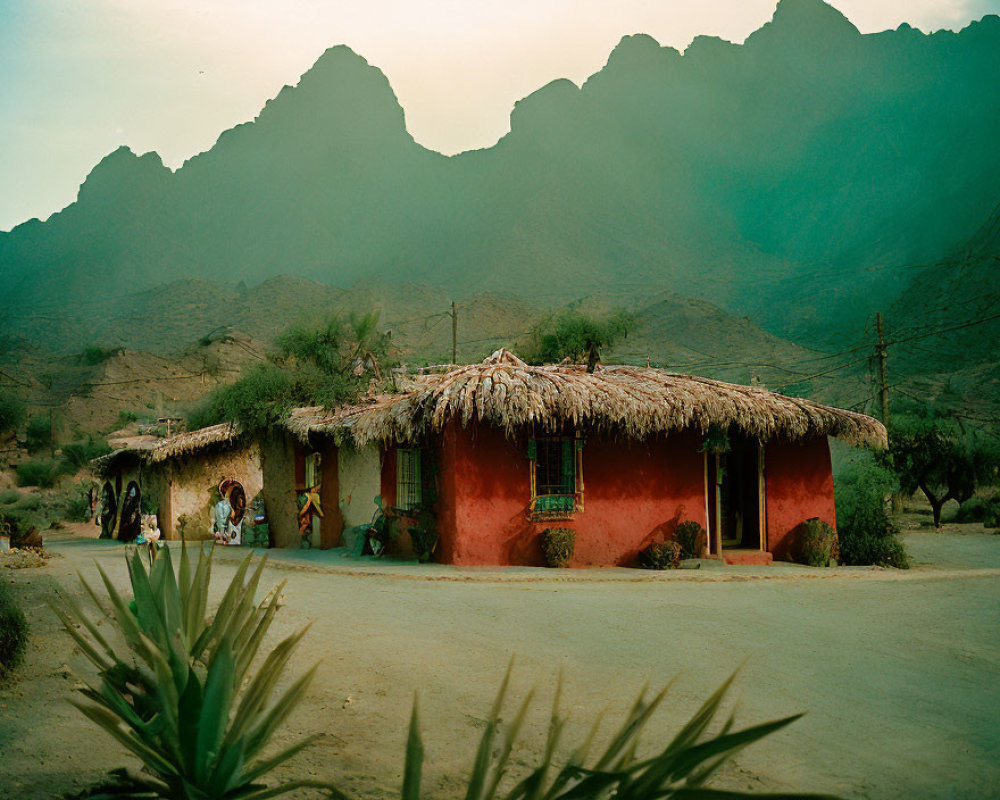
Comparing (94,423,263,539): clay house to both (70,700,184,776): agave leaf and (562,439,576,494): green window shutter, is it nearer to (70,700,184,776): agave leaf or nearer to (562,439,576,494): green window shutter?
(562,439,576,494): green window shutter

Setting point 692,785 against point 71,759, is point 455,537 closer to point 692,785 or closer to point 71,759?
point 71,759

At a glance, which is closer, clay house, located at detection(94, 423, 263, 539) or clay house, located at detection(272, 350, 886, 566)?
clay house, located at detection(272, 350, 886, 566)

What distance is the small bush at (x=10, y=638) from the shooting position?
5730 mm

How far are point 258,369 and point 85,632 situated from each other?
39.0ft

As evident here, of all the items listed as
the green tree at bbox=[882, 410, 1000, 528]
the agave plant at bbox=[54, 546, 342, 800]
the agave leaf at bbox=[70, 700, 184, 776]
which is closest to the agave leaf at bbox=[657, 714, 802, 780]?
the agave plant at bbox=[54, 546, 342, 800]

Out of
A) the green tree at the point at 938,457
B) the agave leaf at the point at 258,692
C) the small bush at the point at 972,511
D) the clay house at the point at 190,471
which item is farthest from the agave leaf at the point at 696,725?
the small bush at the point at 972,511

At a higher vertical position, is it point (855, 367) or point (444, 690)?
point (855, 367)

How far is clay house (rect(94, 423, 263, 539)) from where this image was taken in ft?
62.6

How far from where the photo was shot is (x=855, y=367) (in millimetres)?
45969

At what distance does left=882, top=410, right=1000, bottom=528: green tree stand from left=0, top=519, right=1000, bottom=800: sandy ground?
13.7m

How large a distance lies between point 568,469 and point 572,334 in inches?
388

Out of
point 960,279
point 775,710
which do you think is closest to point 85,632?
point 775,710

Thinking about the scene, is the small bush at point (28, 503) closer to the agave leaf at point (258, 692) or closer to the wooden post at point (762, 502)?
the wooden post at point (762, 502)

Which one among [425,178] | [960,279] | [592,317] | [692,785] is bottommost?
[692,785]
